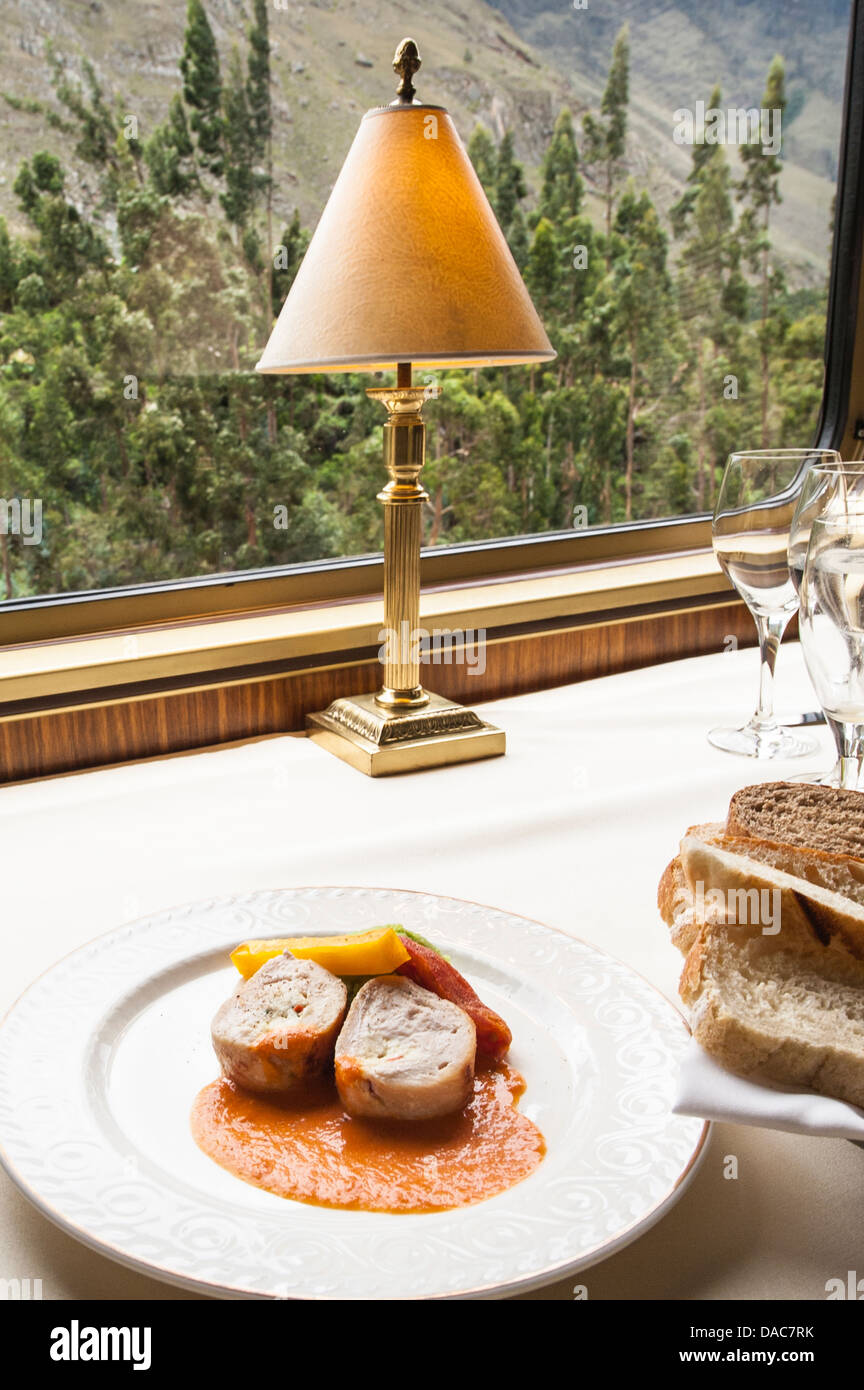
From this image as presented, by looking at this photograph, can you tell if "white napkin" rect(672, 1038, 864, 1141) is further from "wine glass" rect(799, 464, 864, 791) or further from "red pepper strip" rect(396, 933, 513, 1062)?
"wine glass" rect(799, 464, 864, 791)

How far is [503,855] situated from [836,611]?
1.17 feet

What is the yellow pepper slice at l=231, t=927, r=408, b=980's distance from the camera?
68 cm

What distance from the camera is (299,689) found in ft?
4.74

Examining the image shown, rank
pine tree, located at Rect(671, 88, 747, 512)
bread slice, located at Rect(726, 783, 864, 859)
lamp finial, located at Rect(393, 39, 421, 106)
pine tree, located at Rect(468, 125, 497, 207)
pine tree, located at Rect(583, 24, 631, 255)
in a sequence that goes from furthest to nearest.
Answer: pine tree, located at Rect(671, 88, 747, 512), pine tree, located at Rect(583, 24, 631, 255), pine tree, located at Rect(468, 125, 497, 207), lamp finial, located at Rect(393, 39, 421, 106), bread slice, located at Rect(726, 783, 864, 859)

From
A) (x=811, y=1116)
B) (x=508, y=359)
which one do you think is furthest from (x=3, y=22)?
(x=811, y=1116)

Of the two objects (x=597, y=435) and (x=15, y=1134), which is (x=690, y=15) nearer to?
(x=597, y=435)

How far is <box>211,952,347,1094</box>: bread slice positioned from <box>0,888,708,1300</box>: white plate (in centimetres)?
4

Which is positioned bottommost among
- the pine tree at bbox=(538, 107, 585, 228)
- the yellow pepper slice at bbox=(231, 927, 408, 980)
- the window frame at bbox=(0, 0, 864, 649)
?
the yellow pepper slice at bbox=(231, 927, 408, 980)

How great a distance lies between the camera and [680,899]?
79 centimetres

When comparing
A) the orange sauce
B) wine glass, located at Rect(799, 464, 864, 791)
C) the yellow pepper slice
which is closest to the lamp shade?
wine glass, located at Rect(799, 464, 864, 791)

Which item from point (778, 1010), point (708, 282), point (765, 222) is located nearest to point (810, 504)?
point (778, 1010)

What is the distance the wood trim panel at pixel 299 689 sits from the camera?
1282 mm

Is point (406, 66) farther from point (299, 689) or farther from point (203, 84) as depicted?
point (299, 689)
